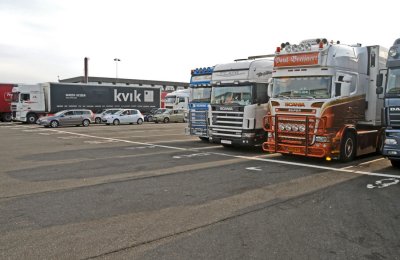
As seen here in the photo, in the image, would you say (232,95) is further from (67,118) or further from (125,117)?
(125,117)

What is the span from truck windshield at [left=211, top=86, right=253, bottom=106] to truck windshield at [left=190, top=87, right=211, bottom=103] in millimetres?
1738

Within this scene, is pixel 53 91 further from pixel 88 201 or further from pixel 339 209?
pixel 339 209

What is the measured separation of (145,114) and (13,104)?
1417 cm

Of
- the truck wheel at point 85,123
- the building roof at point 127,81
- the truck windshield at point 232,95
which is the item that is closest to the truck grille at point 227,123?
the truck windshield at point 232,95

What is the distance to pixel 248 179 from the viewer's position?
9172mm

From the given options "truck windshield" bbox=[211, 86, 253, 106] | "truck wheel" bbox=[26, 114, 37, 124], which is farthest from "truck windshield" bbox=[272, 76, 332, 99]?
"truck wheel" bbox=[26, 114, 37, 124]

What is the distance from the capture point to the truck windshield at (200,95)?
17.2m

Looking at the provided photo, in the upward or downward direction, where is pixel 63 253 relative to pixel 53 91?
downward

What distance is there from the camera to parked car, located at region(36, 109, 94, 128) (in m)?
31.3

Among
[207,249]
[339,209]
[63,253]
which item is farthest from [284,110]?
[63,253]

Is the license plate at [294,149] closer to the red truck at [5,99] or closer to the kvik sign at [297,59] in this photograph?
the kvik sign at [297,59]

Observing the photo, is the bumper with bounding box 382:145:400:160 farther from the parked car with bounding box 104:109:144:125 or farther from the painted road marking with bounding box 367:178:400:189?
the parked car with bounding box 104:109:144:125

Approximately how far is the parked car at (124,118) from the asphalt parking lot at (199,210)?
957 inches

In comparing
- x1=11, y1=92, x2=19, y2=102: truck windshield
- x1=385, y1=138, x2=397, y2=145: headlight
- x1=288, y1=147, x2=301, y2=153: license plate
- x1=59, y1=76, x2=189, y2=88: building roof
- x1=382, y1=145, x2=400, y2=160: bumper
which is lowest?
x1=288, y1=147, x2=301, y2=153: license plate
